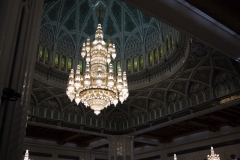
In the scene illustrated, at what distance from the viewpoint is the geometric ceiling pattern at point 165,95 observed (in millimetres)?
10312

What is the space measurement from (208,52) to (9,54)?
29.7 feet

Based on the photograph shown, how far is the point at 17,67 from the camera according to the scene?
2.35 m

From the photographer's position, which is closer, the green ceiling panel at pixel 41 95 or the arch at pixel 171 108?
the green ceiling panel at pixel 41 95

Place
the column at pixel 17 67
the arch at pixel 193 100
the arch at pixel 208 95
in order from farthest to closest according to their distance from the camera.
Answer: the arch at pixel 193 100
the arch at pixel 208 95
the column at pixel 17 67

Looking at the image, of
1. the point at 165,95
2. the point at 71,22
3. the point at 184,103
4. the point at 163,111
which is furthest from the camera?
the point at 71,22

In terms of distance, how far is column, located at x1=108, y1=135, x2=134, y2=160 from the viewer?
14.4 meters

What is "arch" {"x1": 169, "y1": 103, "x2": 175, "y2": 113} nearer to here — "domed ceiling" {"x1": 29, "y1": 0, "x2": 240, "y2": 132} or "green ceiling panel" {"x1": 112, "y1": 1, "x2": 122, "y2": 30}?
"domed ceiling" {"x1": 29, "y1": 0, "x2": 240, "y2": 132}

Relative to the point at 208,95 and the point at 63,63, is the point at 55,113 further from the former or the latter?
the point at 208,95

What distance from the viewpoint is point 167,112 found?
1306cm

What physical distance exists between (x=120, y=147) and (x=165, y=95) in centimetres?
426

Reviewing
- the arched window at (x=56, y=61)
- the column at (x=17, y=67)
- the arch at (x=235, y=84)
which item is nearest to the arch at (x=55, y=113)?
the arched window at (x=56, y=61)

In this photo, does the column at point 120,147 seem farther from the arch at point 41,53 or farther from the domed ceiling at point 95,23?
the arch at point 41,53

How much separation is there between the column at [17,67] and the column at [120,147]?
1261 centimetres

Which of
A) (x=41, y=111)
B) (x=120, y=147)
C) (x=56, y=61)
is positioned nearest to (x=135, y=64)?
(x=56, y=61)
